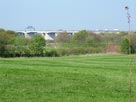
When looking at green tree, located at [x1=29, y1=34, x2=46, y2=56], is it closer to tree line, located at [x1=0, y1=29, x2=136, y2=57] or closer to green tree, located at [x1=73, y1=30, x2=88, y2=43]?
tree line, located at [x1=0, y1=29, x2=136, y2=57]

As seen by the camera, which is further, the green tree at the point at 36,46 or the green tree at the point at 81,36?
the green tree at the point at 81,36

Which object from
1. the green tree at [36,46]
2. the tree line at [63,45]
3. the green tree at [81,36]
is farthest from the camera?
the green tree at [81,36]

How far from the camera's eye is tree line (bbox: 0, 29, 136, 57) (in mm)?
56062

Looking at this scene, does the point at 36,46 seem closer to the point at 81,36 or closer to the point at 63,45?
the point at 63,45

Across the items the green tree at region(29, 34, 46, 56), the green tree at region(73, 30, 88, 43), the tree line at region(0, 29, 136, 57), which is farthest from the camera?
the green tree at region(73, 30, 88, 43)

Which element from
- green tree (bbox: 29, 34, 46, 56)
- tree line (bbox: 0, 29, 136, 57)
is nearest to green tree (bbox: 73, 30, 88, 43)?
tree line (bbox: 0, 29, 136, 57)

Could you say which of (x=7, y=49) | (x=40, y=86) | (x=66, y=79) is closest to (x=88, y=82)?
(x=66, y=79)

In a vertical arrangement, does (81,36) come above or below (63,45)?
above

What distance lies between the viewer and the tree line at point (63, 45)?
2207 inches

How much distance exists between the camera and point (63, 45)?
6812 cm

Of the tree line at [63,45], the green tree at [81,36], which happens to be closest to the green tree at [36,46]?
the tree line at [63,45]

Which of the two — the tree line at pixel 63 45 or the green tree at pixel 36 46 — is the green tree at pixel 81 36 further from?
the green tree at pixel 36 46

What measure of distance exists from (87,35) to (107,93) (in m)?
73.1

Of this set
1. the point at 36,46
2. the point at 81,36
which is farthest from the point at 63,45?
the point at 81,36
